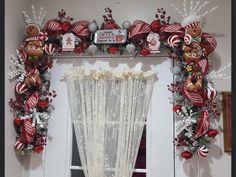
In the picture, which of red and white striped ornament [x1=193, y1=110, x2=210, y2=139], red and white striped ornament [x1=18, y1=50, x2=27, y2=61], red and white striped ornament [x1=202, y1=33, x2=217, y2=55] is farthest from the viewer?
red and white striped ornament [x1=18, y1=50, x2=27, y2=61]

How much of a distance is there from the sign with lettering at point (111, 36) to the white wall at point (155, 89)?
15cm

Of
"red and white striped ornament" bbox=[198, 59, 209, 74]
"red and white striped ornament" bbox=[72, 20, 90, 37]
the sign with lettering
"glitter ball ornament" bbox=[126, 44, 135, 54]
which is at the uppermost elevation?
"red and white striped ornament" bbox=[72, 20, 90, 37]

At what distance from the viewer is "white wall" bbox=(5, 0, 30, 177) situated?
173 centimetres

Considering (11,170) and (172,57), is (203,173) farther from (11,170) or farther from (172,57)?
(11,170)

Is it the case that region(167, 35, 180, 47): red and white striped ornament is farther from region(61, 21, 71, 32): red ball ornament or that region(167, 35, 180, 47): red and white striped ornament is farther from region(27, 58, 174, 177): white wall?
region(61, 21, 71, 32): red ball ornament

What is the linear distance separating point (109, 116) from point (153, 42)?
Result: 0.52 metres

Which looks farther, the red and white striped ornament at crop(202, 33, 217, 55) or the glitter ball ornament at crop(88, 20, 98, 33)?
the glitter ball ornament at crop(88, 20, 98, 33)

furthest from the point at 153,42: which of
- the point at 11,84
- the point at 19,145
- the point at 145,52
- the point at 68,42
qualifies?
the point at 19,145

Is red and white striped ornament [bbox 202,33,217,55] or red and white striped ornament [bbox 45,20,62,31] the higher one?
red and white striped ornament [bbox 45,20,62,31]

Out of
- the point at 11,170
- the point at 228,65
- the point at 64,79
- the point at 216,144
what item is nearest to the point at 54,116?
the point at 64,79

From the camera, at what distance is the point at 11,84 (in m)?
1.79

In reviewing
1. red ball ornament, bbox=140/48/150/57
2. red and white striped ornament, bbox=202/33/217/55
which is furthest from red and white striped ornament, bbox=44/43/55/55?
red and white striped ornament, bbox=202/33/217/55

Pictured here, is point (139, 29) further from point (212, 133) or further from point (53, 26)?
point (212, 133)

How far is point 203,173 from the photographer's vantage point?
1735mm
